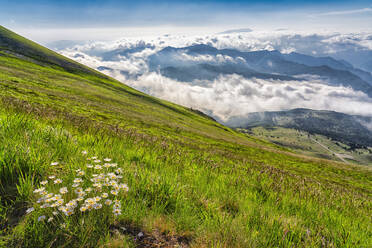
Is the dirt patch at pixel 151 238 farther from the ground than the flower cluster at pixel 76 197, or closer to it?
closer to it

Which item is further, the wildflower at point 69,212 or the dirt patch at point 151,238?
the dirt patch at point 151,238

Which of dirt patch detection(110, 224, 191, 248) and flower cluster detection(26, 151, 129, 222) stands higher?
flower cluster detection(26, 151, 129, 222)

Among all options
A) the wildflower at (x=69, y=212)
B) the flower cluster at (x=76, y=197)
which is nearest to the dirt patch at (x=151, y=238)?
the flower cluster at (x=76, y=197)

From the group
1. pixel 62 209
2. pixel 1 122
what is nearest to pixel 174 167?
pixel 62 209

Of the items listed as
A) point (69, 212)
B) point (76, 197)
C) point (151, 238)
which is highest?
point (69, 212)

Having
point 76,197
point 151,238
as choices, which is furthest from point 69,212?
point 151,238

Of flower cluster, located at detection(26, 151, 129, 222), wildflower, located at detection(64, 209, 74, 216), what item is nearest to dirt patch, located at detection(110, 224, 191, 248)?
flower cluster, located at detection(26, 151, 129, 222)

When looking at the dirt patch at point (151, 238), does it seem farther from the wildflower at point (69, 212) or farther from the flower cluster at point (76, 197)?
the wildflower at point (69, 212)

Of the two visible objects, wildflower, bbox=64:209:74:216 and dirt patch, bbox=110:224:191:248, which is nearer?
wildflower, bbox=64:209:74:216

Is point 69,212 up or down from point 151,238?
up

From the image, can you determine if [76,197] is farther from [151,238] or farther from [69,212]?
[151,238]

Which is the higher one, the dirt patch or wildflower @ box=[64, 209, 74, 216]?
wildflower @ box=[64, 209, 74, 216]

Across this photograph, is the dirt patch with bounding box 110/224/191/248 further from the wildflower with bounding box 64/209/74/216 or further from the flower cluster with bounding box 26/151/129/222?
the wildflower with bounding box 64/209/74/216

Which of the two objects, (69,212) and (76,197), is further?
(76,197)
